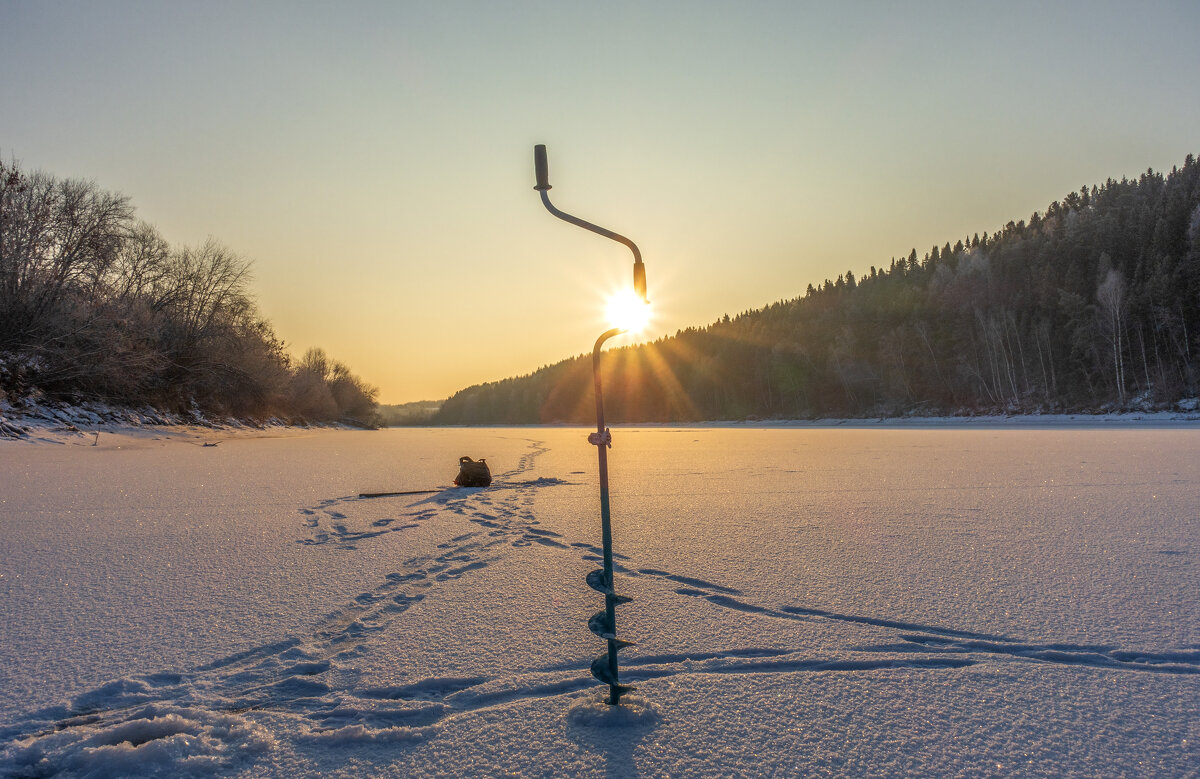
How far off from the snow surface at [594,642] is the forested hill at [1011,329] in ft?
134

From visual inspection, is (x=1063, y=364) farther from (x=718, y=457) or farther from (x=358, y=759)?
(x=358, y=759)

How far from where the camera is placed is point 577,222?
1551mm

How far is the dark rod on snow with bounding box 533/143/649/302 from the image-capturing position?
155 cm

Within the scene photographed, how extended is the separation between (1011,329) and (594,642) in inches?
1962

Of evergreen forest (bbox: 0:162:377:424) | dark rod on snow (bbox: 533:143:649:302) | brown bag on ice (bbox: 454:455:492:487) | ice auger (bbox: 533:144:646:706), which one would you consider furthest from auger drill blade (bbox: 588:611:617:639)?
evergreen forest (bbox: 0:162:377:424)

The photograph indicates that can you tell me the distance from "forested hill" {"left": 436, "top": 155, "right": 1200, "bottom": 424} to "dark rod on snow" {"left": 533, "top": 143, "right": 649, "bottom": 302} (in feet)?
141

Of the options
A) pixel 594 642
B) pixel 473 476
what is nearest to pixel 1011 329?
pixel 473 476

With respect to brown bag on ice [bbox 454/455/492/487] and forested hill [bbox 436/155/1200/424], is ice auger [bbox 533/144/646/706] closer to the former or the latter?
brown bag on ice [bbox 454/455/492/487]

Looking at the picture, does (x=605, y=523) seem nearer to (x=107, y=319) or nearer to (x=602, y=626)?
(x=602, y=626)

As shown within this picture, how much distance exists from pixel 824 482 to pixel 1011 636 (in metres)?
4.34

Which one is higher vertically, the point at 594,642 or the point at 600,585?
the point at 600,585

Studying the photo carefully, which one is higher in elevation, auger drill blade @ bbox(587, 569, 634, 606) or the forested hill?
the forested hill

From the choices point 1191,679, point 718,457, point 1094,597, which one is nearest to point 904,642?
point 1191,679

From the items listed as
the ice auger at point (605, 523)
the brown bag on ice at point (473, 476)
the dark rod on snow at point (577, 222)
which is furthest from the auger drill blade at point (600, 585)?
the brown bag on ice at point (473, 476)
